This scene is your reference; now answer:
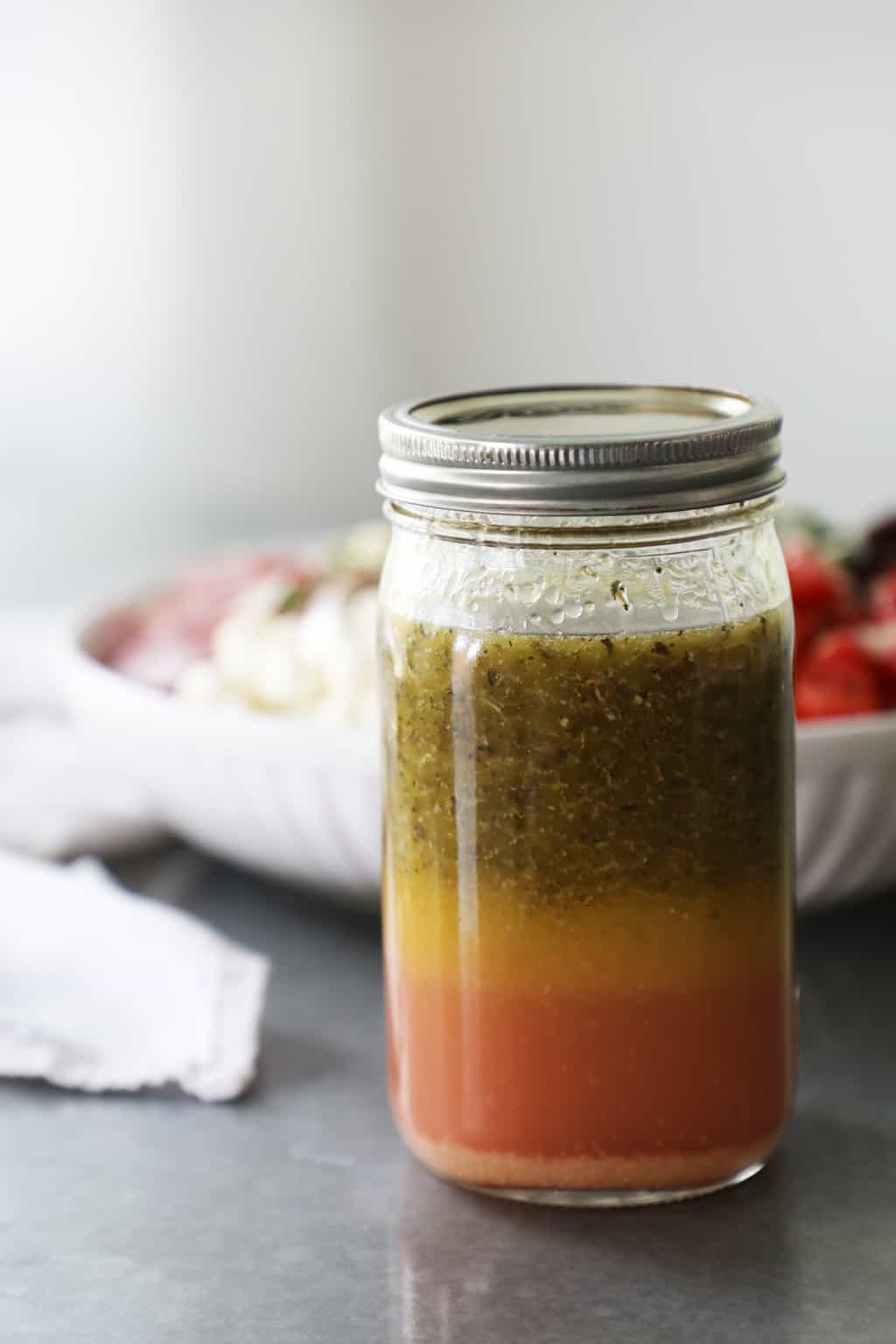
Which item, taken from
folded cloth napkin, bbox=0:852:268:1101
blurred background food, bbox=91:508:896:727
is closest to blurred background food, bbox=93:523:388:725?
blurred background food, bbox=91:508:896:727

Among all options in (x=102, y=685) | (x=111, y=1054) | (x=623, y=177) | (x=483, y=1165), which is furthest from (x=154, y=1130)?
(x=623, y=177)

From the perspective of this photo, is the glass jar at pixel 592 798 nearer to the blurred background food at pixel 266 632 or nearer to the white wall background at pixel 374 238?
the blurred background food at pixel 266 632

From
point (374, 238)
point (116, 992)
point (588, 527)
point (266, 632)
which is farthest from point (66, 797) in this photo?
point (374, 238)

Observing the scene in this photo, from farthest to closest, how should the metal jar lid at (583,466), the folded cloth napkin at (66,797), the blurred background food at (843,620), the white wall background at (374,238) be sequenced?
the white wall background at (374,238) < the folded cloth napkin at (66,797) < the blurred background food at (843,620) < the metal jar lid at (583,466)

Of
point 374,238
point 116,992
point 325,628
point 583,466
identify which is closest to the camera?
point 583,466

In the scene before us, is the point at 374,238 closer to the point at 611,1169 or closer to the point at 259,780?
the point at 259,780

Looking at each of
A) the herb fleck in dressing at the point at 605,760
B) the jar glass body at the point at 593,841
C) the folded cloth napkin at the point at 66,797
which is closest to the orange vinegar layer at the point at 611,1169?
the jar glass body at the point at 593,841

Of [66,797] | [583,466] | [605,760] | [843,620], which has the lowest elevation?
[66,797]
